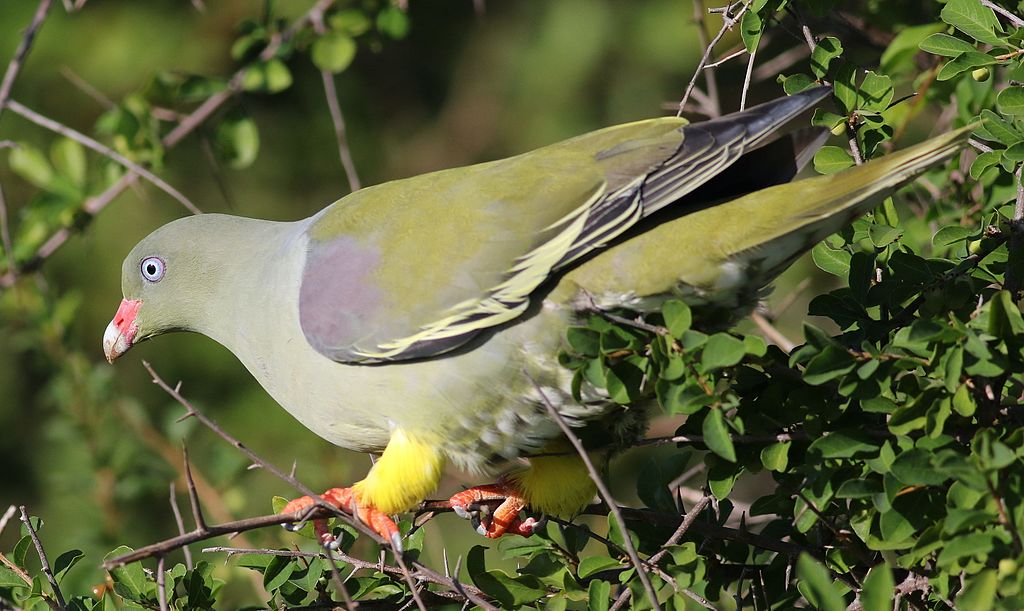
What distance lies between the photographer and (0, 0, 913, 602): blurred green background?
224 inches

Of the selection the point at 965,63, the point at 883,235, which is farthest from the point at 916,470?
the point at 965,63

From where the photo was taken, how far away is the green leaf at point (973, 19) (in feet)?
8.27

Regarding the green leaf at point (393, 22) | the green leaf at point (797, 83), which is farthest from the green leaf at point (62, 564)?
the green leaf at point (393, 22)

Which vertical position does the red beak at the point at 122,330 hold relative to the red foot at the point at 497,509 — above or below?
above

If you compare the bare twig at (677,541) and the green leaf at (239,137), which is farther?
the green leaf at (239,137)

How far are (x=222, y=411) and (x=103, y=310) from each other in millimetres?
882

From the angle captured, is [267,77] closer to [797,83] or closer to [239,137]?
[239,137]

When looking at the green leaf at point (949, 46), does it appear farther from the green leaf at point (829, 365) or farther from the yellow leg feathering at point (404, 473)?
the yellow leg feathering at point (404, 473)

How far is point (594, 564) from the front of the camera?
243 centimetres

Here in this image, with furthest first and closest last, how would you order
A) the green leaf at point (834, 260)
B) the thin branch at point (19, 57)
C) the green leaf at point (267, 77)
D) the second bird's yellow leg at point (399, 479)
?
the green leaf at point (267, 77), the thin branch at point (19, 57), the second bird's yellow leg at point (399, 479), the green leaf at point (834, 260)

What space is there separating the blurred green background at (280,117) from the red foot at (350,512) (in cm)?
183

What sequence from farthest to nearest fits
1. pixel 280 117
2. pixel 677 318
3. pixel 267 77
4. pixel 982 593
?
pixel 280 117, pixel 267 77, pixel 677 318, pixel 982 593

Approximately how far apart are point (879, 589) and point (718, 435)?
0.42 metres

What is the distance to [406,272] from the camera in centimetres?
294
